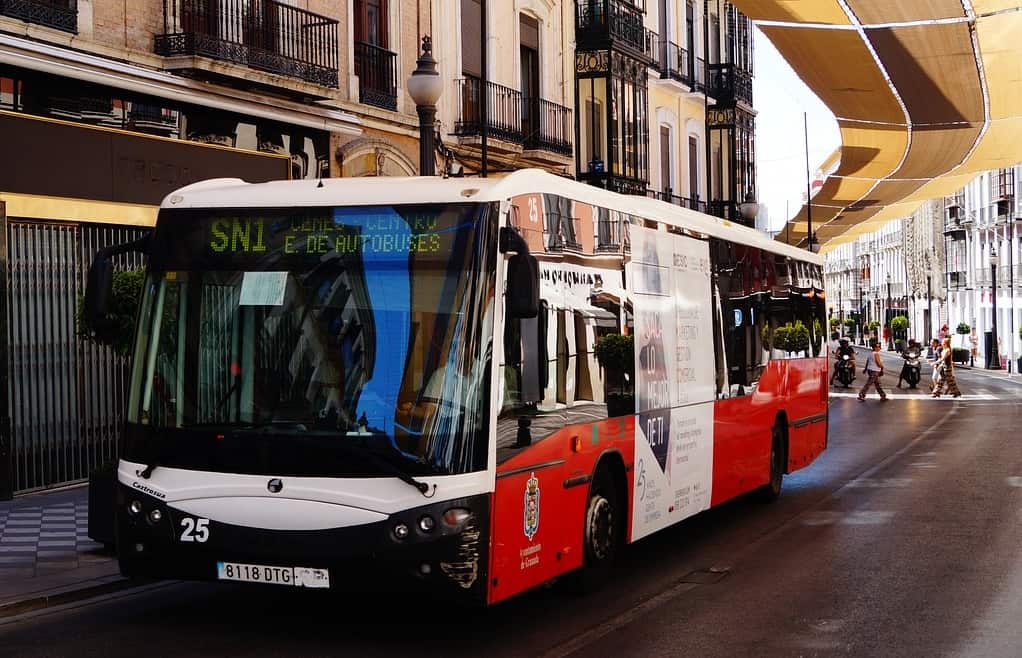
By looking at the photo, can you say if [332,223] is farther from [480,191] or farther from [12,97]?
[12,97]

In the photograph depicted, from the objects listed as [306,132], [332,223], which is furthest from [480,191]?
[306,132]

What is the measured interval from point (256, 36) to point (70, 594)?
10.1 meters

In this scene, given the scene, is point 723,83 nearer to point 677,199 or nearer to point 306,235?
point 677,199

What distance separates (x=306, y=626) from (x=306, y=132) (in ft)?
40.0

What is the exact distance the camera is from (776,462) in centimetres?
1499

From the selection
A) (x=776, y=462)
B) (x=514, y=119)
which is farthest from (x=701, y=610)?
(x=514, y=119)

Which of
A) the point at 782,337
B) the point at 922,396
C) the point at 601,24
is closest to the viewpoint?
the point at 782,337

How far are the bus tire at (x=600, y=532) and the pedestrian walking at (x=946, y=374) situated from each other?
28.5 metres

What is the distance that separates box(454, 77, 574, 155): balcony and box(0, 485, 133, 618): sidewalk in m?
11.1

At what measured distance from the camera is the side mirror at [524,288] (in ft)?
24.2

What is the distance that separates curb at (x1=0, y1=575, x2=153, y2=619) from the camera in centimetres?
885

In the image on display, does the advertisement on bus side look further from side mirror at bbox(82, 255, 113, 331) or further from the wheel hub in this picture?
side mirror at bbox(82, 255, 113, 331)

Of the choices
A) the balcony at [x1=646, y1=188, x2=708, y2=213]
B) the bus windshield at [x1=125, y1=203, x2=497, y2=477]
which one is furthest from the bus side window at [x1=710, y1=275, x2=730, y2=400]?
the balcony at [x1=646, y1=188, x2=708, y2=213]

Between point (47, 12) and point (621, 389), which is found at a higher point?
point (47, 12)
